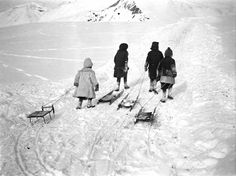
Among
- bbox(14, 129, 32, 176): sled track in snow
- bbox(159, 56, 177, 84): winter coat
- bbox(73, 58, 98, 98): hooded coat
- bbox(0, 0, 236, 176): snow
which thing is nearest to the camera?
bbox(14, 129, 32, 176): sled track in snow

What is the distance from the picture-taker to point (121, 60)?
11.4m

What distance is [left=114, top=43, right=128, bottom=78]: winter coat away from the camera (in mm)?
11328

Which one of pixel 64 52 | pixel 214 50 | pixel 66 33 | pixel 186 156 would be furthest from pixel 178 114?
pixel 66 33

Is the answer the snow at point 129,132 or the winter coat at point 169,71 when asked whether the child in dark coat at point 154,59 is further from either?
the winter coat at point 169,71

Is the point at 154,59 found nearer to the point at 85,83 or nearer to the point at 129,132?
the point at 85,83

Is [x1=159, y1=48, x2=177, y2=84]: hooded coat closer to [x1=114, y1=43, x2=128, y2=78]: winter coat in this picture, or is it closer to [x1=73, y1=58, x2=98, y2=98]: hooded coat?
[x1=114, y1=43, x2=128, y2=78]: winter coat

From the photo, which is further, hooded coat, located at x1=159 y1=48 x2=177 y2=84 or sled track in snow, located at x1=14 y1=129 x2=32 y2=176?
hooded coat, located at x1=159 y1=48 x2=177 y2=84

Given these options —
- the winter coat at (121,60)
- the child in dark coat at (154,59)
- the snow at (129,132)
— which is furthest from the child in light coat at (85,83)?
the child in dark coat at (154,59)

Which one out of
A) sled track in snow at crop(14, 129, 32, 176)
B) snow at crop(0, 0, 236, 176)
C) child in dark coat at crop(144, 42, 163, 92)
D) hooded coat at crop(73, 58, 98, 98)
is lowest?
sled track in snow at crop(14, 129, 32, 176)

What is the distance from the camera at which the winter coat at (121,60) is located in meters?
11.3

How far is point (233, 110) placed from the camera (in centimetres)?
836

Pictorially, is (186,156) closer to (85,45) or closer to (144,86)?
(144,86)

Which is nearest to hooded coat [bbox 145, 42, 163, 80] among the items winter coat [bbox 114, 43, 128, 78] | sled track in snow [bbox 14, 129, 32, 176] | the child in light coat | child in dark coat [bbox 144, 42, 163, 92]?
child in dark coat [bbox 144, 42, 163, 92]

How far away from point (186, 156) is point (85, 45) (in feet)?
80.0
